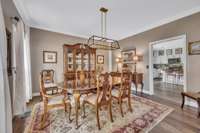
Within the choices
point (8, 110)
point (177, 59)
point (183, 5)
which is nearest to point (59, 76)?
point (8, 110)

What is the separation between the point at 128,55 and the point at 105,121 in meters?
3.66

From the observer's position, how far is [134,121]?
227 cm

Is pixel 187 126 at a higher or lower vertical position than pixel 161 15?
lower

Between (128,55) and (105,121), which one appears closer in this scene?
(105,121)

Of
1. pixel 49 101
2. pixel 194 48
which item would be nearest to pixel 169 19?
pixel 194 48

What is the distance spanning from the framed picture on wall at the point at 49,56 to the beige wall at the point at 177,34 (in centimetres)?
355

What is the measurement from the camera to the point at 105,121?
2.27 metres

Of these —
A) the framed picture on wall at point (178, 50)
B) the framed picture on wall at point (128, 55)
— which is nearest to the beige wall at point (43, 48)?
the framed picture on wall at point (128, 55)

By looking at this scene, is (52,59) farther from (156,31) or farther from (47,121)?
(156,31)

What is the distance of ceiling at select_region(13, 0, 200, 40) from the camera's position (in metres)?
2.64

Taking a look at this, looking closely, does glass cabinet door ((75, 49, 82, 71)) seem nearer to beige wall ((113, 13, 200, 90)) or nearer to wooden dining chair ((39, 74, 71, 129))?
wooden dining chair ((39, 74, 71, 129))

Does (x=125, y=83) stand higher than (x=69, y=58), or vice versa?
(x=69, y=58)

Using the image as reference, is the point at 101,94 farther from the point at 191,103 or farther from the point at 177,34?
the point at 177,34

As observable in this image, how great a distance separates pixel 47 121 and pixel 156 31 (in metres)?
4.33
